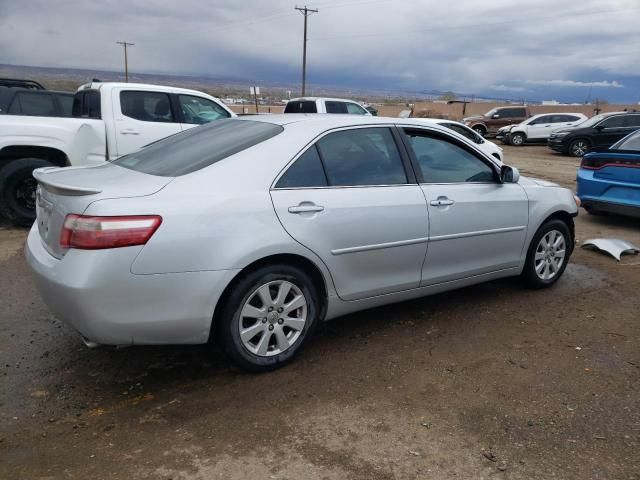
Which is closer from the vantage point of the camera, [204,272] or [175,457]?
[175,457]

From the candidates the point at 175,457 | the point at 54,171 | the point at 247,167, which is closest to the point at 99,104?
the point at 54,171

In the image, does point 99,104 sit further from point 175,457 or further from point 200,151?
point 175,457

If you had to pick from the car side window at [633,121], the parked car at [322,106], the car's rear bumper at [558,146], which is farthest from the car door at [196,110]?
the car's rear bumper at [558,146]

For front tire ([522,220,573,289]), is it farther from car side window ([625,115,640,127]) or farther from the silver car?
car side window ([625,115,640,127])

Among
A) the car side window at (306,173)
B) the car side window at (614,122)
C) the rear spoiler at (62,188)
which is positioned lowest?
the rear spoiler at (62,188)

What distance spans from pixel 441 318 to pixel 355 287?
3.60 feet

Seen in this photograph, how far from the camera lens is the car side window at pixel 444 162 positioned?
417 cm

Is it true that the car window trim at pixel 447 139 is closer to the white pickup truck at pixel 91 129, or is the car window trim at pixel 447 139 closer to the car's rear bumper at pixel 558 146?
the white pickup truck at pixel 91 129

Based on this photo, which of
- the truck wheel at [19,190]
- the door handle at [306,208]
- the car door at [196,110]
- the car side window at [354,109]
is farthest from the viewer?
the car side window at [354,109]

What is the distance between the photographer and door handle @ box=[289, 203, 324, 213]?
11.1 ft

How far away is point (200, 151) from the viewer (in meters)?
3.61

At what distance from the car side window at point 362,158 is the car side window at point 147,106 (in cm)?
522

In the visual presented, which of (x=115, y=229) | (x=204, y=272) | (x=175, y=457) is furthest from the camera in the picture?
(x=204, y=272)

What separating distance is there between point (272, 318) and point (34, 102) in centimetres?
722
